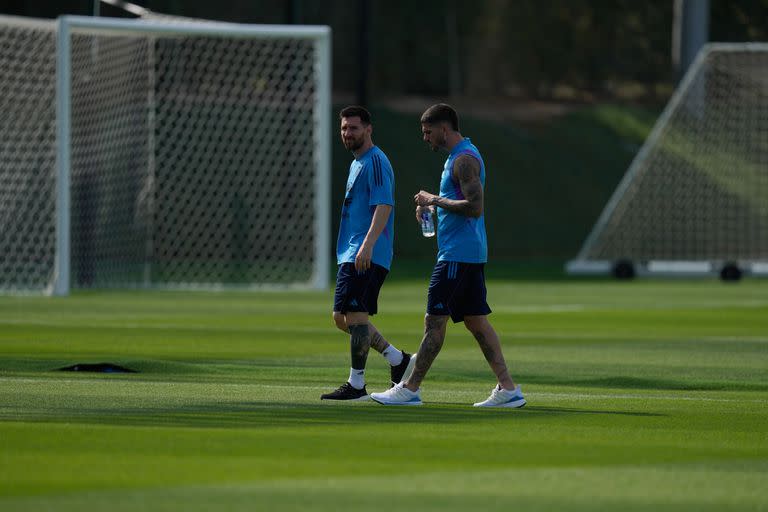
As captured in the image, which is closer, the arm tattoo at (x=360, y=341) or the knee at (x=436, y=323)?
the knee at (x=436, y=323)

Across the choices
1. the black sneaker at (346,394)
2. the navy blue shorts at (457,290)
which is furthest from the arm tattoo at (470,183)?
the black sneaker at (346,394)

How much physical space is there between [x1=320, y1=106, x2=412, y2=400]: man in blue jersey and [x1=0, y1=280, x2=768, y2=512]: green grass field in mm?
497

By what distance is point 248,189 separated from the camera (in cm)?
4147

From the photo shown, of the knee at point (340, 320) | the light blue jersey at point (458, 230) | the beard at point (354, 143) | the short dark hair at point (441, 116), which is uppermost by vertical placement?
the short dark hair at point (441, 116)

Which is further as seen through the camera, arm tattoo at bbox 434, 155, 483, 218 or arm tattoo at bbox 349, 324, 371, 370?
arm tattoo at bbox 349, 324, 371, 370

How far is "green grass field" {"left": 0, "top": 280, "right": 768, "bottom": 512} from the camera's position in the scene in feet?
24.7

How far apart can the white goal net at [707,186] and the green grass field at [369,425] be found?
21.5 meters

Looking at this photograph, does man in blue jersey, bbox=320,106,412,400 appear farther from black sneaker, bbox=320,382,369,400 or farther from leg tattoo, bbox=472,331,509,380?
leg tattoo, bbox=472,331,509,380

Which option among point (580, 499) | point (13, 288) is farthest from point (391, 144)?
point (580, 499)

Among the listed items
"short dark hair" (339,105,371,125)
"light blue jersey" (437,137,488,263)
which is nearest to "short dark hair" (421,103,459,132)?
"light blue jersey" (437,137,488,263)

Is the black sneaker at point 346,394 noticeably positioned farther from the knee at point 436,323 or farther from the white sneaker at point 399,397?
the knee at point 436,323

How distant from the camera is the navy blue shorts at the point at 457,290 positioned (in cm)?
1114

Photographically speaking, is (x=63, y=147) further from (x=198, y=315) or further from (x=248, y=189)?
(x=248, y=189)

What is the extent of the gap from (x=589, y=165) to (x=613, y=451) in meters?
48.5
